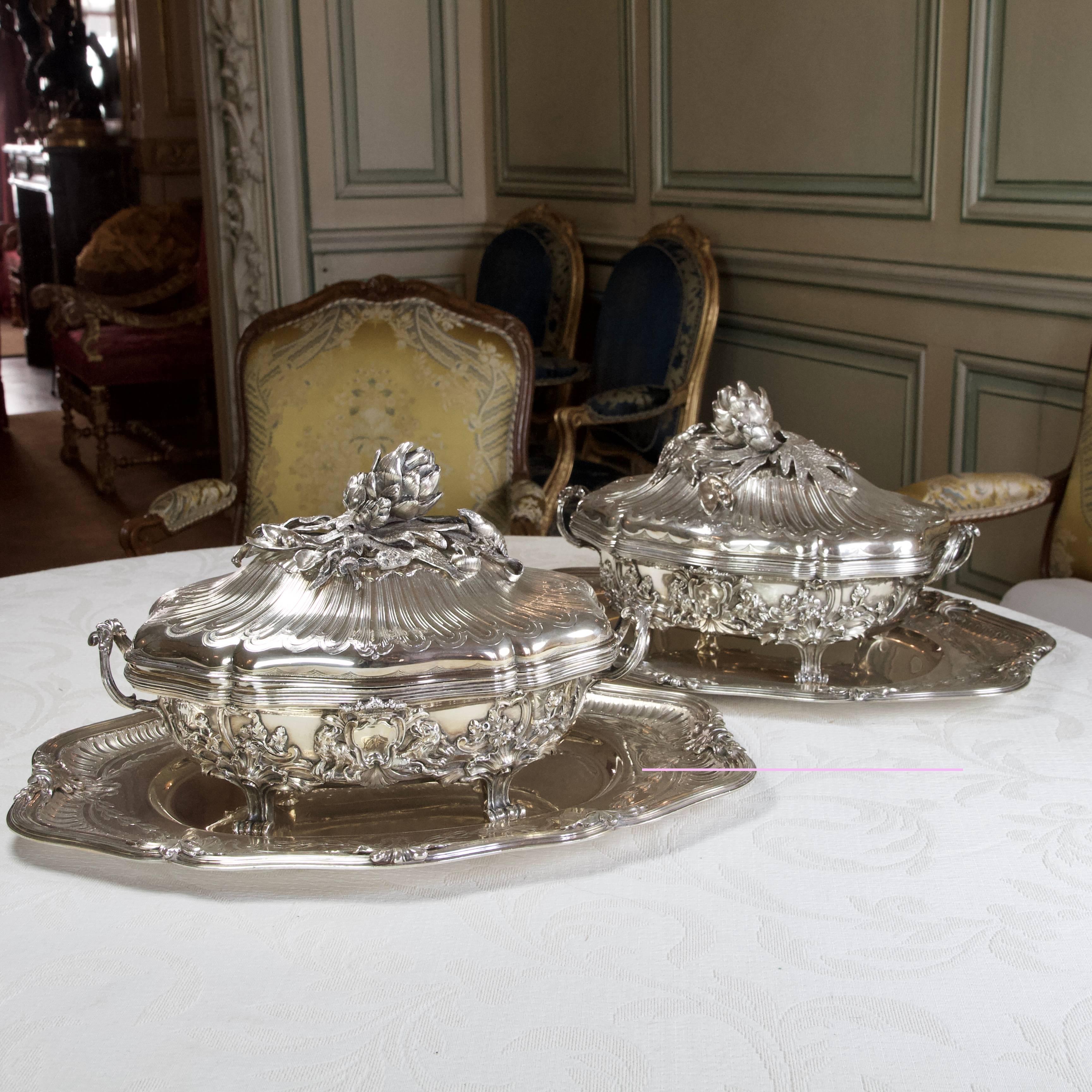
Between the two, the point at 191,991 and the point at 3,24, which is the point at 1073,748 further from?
the point at 3,24

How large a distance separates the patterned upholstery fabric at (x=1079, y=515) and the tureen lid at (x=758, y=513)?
0.77 metres

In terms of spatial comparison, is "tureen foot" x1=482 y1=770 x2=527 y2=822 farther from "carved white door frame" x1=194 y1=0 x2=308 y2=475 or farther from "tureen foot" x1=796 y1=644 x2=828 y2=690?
"carved white door frame" x1=194 y1=0 x2=308 y2=475

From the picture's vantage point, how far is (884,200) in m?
1.88

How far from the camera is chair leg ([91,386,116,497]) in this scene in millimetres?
3443

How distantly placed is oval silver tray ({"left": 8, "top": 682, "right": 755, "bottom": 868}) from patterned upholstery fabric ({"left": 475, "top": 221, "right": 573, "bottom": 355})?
199cm

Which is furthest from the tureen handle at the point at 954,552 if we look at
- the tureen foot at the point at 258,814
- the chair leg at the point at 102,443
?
the chair leg at the point at 102,443

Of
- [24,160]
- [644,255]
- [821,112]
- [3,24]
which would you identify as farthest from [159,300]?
[3,24]

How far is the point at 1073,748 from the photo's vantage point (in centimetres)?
67

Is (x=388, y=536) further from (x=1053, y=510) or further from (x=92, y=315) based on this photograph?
(x=92, y=315)

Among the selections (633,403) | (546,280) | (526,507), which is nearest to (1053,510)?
Answer: (526,507)

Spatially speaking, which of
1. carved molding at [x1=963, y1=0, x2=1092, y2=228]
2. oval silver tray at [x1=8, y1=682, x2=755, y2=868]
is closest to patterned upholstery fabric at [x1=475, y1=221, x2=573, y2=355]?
carved molding at [x1=963, y1=0, x2=1092, y2=228]

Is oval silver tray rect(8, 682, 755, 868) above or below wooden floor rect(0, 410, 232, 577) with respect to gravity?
above

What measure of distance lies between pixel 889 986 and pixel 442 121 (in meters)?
2.68

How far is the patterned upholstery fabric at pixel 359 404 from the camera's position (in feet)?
4.94
